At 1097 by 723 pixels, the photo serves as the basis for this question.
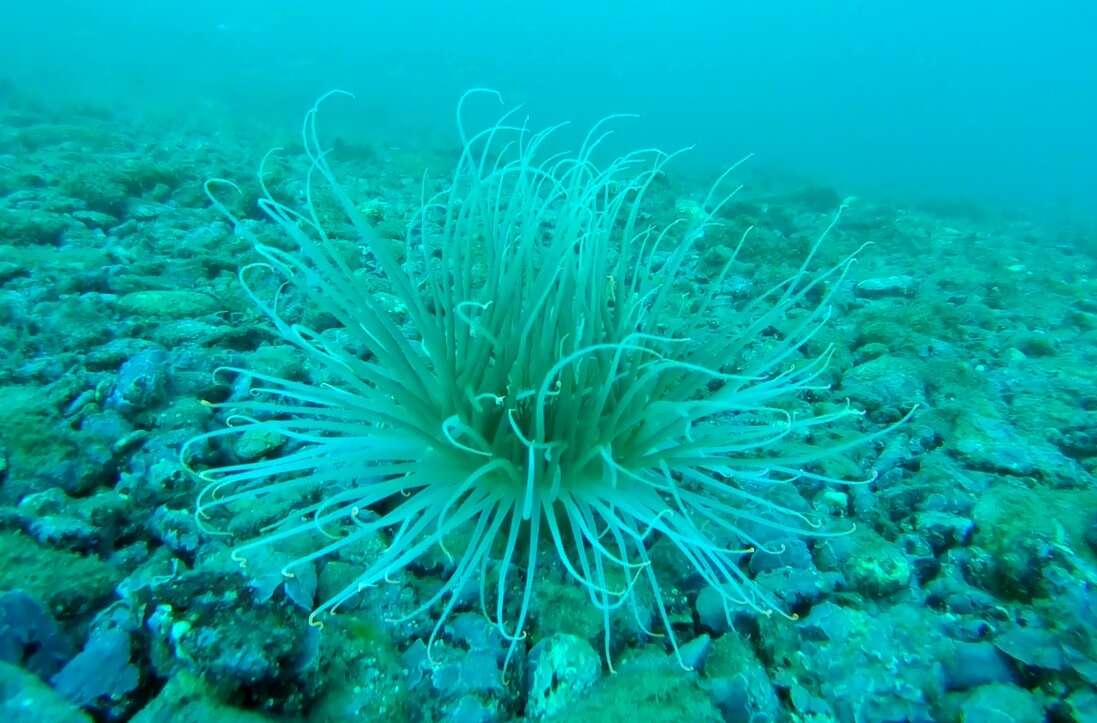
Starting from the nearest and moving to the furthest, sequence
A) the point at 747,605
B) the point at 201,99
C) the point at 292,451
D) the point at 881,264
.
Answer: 1. the point at 747,605
2. the point at 292,451
3. the point at 881,264
4. the point at 201,99

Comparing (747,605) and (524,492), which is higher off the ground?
(524,492)

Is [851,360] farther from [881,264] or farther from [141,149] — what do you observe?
[141,149]

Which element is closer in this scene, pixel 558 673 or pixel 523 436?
pixel 558 673

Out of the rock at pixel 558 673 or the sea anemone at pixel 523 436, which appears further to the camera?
the sea anemone at pixel 523 436

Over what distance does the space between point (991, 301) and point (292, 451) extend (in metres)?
5.93

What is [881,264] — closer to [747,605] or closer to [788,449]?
[788,449]

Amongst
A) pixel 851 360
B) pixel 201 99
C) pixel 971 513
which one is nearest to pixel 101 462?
pixel 971 513

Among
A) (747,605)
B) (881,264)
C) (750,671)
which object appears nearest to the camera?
(750,671)

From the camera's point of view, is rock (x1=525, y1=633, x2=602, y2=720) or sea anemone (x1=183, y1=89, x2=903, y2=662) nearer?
rock (x1=525, y1=633, x2=602, y2=720)

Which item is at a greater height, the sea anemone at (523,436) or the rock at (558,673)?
the sea anemone at (523,436)

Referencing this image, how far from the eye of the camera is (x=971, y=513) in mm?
2658

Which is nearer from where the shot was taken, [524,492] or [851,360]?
[524,492]

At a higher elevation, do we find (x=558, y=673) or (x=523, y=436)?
(x=523, y=436)

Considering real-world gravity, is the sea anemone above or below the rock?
above
